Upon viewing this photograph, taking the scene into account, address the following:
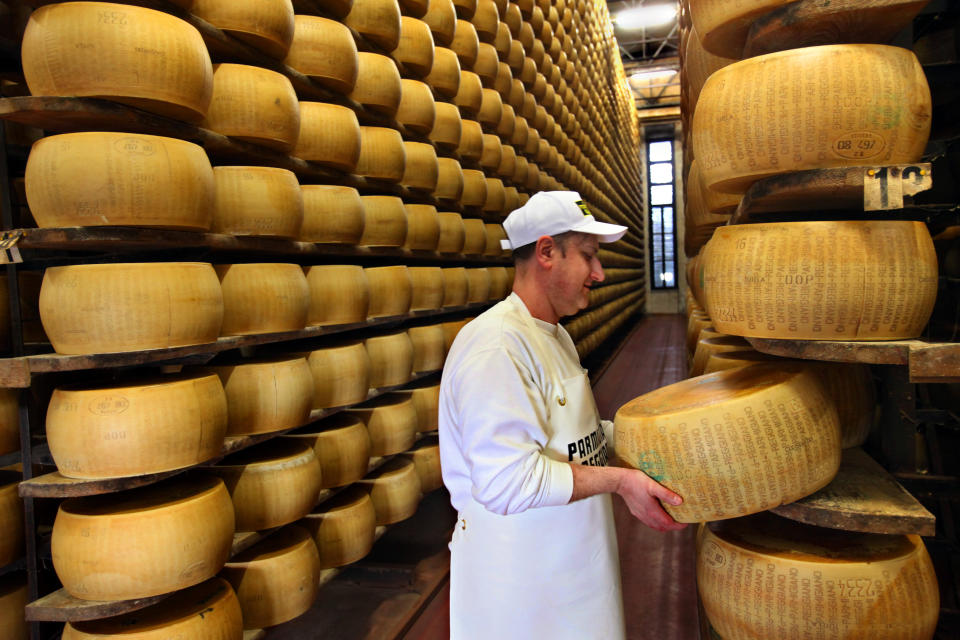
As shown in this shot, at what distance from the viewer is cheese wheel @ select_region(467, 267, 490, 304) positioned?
360 centimetres

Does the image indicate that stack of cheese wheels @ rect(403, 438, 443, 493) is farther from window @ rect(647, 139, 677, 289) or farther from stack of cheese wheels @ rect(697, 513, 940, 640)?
window @ rect(647, 139, 677, 289)

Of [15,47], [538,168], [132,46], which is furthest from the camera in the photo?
[538,168]

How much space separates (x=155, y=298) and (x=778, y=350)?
1.26 m

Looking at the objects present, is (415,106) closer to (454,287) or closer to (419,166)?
(419,166)

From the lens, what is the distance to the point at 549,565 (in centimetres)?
136

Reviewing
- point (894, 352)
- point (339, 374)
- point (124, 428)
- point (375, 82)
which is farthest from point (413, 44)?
point (894, 352)

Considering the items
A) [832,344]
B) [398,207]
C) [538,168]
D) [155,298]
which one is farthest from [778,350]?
[538,168]

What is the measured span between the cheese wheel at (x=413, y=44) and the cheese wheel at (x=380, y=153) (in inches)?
18.5

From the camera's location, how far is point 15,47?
1.77m

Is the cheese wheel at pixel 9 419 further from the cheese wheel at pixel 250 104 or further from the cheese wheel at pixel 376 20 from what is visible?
the cheese wheel at pixel 376 20

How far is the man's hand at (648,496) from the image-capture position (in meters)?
1.30

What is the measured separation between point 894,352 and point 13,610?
1.87 m

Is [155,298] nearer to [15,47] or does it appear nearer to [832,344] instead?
[15,47]

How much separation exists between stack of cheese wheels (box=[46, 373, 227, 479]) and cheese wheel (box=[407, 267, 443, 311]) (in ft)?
4.69
